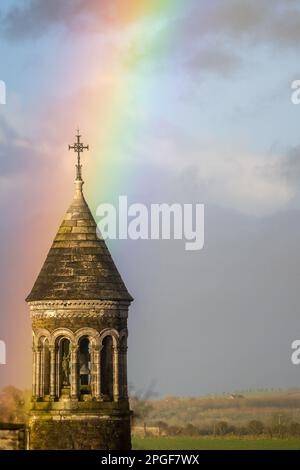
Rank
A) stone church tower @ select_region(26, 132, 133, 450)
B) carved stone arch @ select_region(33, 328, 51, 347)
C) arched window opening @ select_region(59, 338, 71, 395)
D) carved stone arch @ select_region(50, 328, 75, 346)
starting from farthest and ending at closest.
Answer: arched window opening @ select_region(59, 338, 71, 395) < carved stone arch @ select_region(33, 328, 51, 347) < carved stone arch @ select_region(50, 328, 75, 346) < stone church tower @ select_region(26, 132, 133, 450)

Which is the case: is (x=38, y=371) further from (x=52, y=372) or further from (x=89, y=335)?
(x=89, y=335)

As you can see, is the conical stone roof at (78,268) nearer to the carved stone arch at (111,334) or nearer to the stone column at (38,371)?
the carved stone arch at (111,334)

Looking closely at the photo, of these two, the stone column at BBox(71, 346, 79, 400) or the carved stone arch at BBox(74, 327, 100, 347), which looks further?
the carved stone arch at BBox(74, 327, 100, 347)

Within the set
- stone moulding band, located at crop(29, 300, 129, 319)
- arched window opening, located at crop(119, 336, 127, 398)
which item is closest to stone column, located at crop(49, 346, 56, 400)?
stone moulding band, located at crop(29, 300, 129, 319)

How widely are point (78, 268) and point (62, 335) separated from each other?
2.29 m

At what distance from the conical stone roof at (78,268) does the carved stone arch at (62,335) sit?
1.15 metres

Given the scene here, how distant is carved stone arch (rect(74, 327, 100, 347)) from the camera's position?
11831 centimetres

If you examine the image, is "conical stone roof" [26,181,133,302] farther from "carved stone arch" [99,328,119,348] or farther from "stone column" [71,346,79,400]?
"stone column" [71,346,79,400]

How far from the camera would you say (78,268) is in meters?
118

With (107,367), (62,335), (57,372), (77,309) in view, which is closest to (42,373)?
(57,372)

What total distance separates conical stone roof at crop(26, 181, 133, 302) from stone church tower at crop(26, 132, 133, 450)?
3cm

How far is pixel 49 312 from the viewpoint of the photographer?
11825 cm
